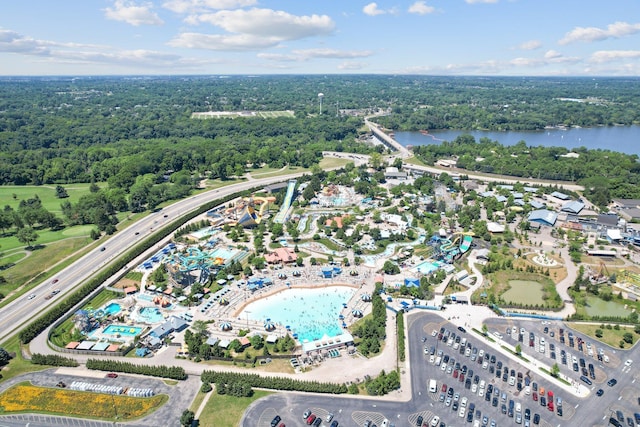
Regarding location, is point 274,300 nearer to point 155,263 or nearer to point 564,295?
point 155,263

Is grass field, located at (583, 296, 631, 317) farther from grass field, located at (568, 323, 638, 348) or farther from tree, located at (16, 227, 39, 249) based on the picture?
tree, located at (16, 227, 39, 249)

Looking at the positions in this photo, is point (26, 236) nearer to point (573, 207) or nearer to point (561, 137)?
point (573, 207)

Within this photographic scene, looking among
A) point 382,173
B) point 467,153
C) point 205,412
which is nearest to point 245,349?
point 205,412

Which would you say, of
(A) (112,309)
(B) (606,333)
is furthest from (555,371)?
(A) (112,309)

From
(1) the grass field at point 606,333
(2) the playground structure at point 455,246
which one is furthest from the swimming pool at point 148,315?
(1) the grass field at point 606,333

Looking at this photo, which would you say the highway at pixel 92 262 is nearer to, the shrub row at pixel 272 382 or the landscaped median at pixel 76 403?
the landscaped median at pixel 76 403

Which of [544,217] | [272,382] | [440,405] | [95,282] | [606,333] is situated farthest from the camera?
[544,217]

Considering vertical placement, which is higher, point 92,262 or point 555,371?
point 92,262
